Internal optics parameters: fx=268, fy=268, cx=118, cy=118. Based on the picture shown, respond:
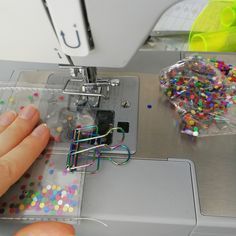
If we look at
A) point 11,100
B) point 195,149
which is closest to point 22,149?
point 11,100

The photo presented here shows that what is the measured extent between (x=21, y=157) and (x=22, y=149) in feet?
0.07

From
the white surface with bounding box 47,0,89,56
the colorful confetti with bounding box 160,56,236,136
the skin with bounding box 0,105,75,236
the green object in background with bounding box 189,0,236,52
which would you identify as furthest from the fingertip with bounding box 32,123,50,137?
the green object in background with bounding box 189,0,236,52

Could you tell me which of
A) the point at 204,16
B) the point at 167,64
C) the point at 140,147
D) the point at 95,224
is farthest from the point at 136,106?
the point at 204,16

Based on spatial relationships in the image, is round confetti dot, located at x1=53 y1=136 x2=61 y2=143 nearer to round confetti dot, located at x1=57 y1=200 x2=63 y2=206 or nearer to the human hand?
the human hand

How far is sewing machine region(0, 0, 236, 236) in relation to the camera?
52 cm

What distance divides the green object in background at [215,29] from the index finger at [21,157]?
0.85 meters

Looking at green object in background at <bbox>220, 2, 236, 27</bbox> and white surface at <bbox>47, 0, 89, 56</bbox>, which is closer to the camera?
white surface at <bbox>47, 0, 89, 56</bbox>

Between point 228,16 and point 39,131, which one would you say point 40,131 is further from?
point 228,16

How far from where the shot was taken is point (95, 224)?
67 centimetres

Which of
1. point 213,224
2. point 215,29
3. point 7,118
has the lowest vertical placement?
point 213,224

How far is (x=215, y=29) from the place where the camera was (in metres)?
1.29

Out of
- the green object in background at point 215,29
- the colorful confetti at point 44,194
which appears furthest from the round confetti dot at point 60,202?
the green object in background at point 215,29

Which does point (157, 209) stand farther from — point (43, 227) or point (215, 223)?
point (43, 227)

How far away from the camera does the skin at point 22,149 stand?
58 centimetres
